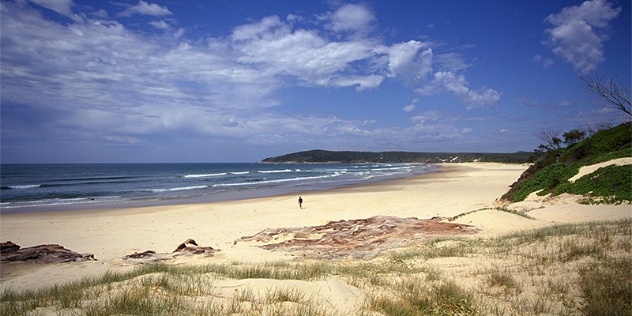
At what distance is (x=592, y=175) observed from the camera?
53.0ft

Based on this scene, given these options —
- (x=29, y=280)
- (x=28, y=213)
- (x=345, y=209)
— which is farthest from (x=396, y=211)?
(x=28, y=213)

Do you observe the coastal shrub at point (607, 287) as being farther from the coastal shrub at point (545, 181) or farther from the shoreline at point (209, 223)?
the coastal shrub at point (545, 181)

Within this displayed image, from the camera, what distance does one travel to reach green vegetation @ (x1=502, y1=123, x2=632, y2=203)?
14383 mm

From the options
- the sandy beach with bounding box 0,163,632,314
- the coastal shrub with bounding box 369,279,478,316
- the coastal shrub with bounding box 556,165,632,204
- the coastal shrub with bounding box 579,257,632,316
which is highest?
the coastal shrub with bounding box 556,165,632,204

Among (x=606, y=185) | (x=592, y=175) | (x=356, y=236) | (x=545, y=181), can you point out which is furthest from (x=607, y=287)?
(x=545, y=181)

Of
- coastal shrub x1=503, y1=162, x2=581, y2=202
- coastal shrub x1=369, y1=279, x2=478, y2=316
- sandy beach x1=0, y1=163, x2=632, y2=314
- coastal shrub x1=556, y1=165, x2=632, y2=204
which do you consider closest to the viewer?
coastal shrub x1=369, y1=279, x2=478, y2=316

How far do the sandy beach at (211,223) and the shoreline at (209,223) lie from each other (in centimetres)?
2

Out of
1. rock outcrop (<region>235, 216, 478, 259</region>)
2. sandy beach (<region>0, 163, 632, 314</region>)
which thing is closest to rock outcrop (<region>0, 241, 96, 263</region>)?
sandy beach (<region>0, 163, 632, 314</region>)

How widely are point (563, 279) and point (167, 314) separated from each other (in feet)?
19.0

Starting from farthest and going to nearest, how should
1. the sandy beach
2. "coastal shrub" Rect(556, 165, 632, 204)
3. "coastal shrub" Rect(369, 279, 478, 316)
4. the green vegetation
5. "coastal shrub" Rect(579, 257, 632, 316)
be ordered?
the green vegetation < "coastal shrub" Rect(556, 165, 632, 204) < the sandy beach < "coastal shrub" Rect(369, 279, 478, 316) < "coastal shrub" Rect(579, 257, 632, 316)

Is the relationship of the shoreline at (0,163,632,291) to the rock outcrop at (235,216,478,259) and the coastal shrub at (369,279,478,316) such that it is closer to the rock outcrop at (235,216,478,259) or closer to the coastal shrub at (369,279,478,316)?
the rock outcrop at (235,216,478,259)

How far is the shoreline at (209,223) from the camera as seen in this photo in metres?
9.05

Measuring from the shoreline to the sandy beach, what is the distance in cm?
2

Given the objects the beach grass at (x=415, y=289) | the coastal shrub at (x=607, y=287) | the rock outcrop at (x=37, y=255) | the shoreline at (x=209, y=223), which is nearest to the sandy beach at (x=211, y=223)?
the shoreline at (x=209, y=223)
